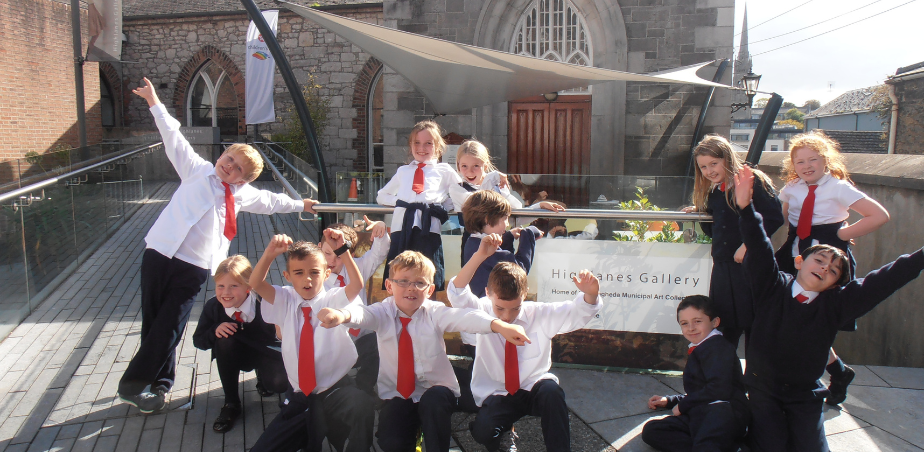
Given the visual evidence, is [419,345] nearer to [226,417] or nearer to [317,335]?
[317,335]

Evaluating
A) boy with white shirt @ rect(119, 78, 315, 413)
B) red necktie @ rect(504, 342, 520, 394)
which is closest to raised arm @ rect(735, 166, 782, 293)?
red necktie @ rect(504, 342, 520, 394)

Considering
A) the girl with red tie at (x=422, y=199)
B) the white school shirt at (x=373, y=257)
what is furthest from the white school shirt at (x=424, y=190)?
the white school shirt at (x=373, y=257)

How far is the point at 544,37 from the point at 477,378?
8.10 meters

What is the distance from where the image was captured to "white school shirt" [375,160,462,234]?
363 cm

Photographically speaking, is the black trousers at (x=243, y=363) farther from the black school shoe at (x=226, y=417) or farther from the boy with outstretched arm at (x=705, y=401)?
the boy with outstretched arm at (x=705, y=401)

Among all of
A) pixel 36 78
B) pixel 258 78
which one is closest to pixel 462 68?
pixel 258 78

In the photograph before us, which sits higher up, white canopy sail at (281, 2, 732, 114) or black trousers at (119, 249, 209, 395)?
white canopy sail at (281, 2, 732, 114)

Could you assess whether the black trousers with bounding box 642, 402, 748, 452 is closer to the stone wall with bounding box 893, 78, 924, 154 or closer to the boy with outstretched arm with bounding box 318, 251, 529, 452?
the boy with outstretched arm with bounding box 318, 251, 529, 452

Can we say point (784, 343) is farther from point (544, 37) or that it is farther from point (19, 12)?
point (19, 12)

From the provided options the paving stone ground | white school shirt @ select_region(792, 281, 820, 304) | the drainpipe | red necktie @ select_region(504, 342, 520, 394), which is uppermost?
the drainpipe

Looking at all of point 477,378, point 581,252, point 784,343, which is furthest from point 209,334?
point 784,343

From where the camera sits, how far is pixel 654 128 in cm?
950

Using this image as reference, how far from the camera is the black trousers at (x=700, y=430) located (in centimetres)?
266

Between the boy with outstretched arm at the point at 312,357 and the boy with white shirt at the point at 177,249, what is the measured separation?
1.76ft
